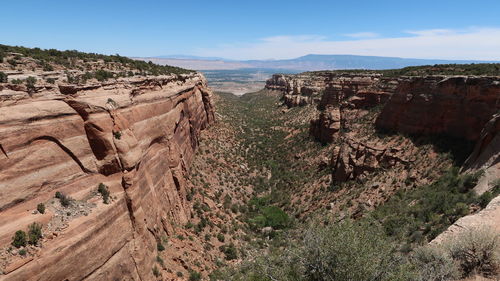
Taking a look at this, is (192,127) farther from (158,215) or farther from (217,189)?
(158,215)

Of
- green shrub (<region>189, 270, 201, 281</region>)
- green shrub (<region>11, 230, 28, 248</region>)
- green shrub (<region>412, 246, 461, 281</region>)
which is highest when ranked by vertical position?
green shrub (<region>11, 230, 28, 248</region>)

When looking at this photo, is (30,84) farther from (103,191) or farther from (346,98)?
(346,98)

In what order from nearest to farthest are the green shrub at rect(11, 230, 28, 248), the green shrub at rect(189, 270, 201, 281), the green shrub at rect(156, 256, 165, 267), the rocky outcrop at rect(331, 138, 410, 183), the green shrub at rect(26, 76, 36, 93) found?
the green shrub at rect(11, 230, 28, 248), the green shrub at rect(26, 76, 36, 93), the green shrub at rect(156, 256, 165, 267), the green shrub at rect(189, 270, 201, 281), the rocky outcrop at rect(331, 138, 410, 183)

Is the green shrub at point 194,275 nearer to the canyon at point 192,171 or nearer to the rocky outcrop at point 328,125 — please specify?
the canyon at point 192,171

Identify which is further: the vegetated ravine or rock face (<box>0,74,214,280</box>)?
rock face (<box>0,74,214,280</box>)

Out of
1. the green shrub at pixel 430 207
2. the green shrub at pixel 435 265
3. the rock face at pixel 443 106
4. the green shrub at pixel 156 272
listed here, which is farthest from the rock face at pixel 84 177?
the rock face at pixel 443 106

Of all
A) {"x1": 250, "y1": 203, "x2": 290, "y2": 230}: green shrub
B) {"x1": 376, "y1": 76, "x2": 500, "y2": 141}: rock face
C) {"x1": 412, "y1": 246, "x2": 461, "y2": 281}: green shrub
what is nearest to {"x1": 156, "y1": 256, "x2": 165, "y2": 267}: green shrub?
{"x1": 250, "y1": 203, "x2": 290, "y2": 230}: green shrub

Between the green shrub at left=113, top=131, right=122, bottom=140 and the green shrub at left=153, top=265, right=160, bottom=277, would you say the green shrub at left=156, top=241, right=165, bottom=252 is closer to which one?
the green shrub at left=153, top=265, right=160, bottom=277

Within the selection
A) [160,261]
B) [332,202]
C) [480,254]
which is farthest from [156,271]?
[332,202]
